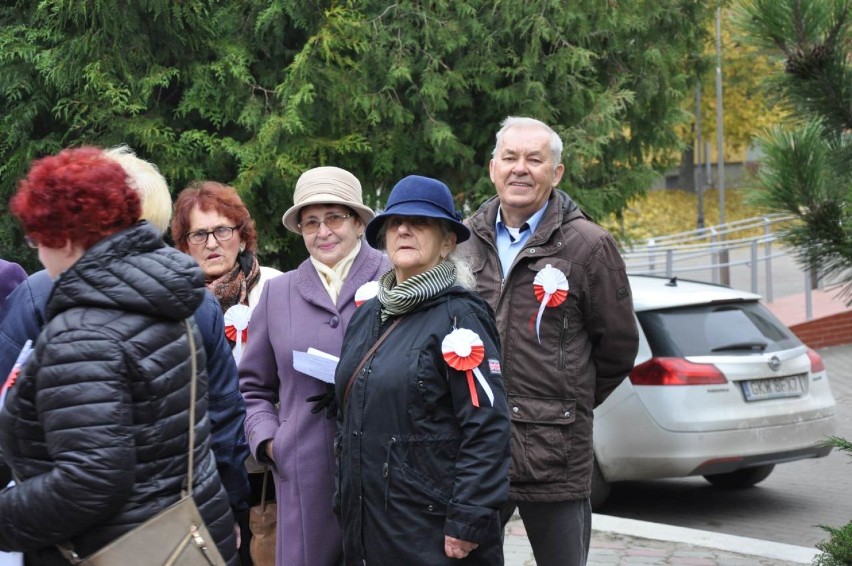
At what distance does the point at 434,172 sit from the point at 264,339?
13.2 ft

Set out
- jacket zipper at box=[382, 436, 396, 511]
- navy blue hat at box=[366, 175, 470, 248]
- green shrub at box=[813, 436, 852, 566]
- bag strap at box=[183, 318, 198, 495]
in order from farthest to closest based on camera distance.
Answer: green shrub at box=[813, 436, 852, 566]
navy blue hat at box=[366, 175, 470, 248]
jacket zipper at box=[382, 436, 396, 511]
bag strap at box=[183, 318, 198, 495]

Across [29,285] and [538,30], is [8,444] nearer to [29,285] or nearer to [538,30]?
[29,285]

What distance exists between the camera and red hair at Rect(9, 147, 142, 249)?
9.00 ft

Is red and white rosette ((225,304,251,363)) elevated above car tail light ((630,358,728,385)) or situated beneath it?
elevated above

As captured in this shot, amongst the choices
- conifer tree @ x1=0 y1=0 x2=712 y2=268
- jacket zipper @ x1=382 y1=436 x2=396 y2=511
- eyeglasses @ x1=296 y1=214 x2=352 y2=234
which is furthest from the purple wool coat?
conifer tree @ x1=0 y1=0 x2=712 y2=268

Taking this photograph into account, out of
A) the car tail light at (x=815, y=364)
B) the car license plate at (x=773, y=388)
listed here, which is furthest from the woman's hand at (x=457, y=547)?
the car tail light at (x=815, y=364)

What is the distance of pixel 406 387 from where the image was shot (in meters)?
3.46

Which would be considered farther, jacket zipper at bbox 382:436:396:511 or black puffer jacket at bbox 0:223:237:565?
jacket zipper at bbox 382:436:396:511

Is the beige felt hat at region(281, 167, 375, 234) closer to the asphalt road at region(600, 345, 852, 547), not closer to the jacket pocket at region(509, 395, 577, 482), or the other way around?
the jacket pocket at region(509, 395, 577, 482)

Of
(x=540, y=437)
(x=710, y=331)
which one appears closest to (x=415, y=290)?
(x=540, y=437)

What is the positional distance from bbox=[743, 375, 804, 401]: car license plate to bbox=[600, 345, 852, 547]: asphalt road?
73cm

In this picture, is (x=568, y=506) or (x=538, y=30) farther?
(x=538, y=30)

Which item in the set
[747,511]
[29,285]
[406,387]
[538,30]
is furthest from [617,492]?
[29,285]

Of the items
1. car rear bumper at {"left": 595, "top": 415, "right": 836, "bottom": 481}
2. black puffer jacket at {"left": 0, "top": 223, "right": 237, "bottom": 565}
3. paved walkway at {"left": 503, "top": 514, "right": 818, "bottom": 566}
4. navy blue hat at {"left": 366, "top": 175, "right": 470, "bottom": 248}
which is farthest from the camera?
car rear bumper at {"left": 595, "top": 415, "right": 836, "bottom": 481}
